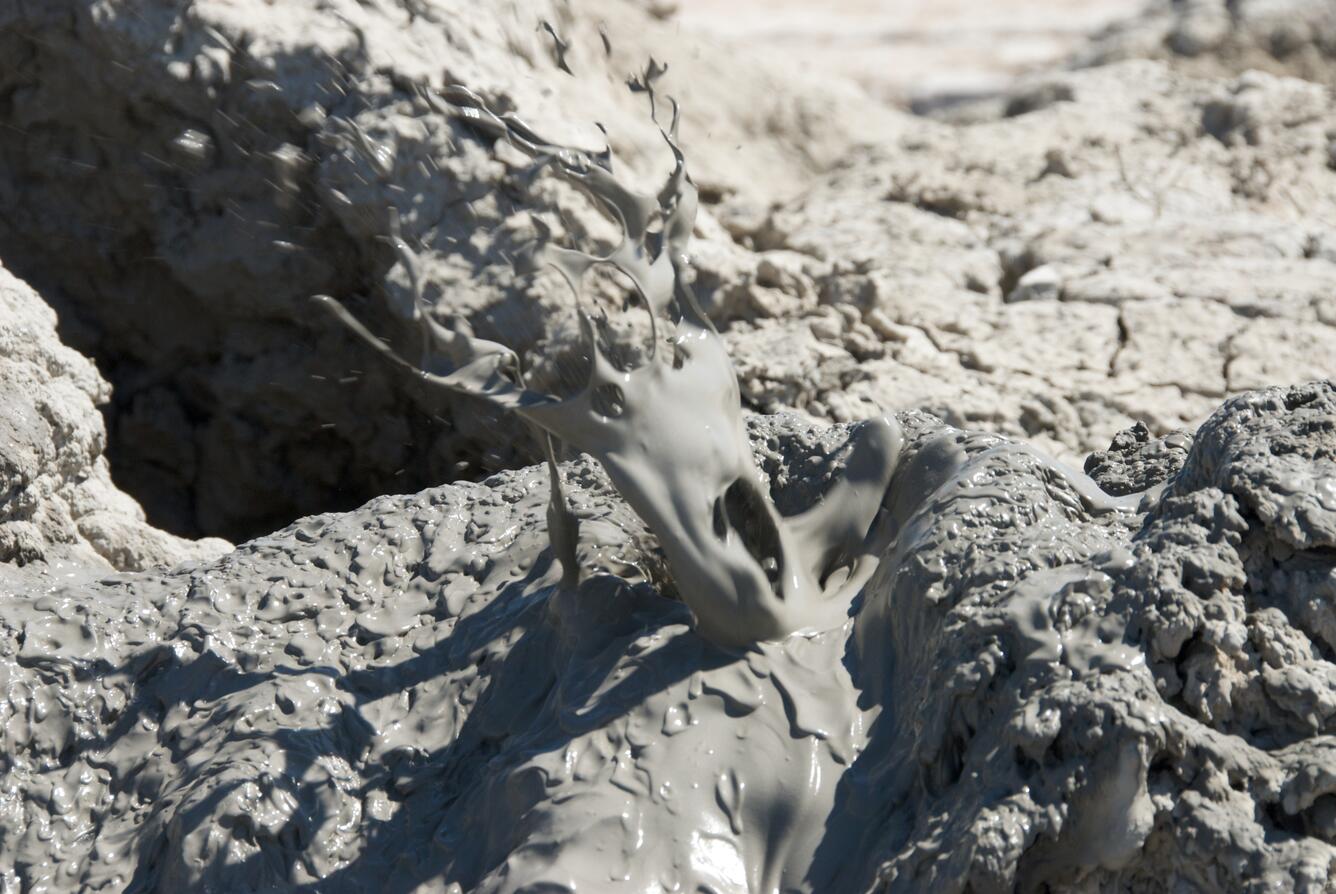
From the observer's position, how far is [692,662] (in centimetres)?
222

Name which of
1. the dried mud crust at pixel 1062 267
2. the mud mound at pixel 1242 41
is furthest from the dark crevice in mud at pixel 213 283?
the mud mound at pixel 1242 41

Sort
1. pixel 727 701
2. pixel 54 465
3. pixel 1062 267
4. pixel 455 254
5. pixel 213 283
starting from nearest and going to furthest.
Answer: pixel 727 701
pixel 54 465
pixel 455 254
pixel 213 283
pixel 1062 267

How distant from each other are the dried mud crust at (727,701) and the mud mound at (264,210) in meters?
1.11

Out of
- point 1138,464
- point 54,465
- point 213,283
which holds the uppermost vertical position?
point 1138,464

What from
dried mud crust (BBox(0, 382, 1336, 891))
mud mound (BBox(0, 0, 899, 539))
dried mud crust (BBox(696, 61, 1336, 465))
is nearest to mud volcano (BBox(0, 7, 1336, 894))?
dried mud crust (BBox(0, 382, 1336, 891))

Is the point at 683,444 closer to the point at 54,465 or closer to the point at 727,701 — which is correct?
the point at 727,701

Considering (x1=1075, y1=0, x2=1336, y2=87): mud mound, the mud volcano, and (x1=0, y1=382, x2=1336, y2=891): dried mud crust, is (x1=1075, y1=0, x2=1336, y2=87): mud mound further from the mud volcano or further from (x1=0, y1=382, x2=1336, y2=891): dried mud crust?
(x1=0, y1=382, x2=1336, y2=891): dried mud crust

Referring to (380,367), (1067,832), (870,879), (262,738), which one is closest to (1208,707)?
(1067,832)

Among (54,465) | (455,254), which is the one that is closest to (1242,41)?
(455,254)

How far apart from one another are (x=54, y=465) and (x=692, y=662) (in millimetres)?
1424

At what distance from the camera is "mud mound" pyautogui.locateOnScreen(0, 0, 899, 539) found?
12.1 feet

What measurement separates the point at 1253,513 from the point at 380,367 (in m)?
2.45

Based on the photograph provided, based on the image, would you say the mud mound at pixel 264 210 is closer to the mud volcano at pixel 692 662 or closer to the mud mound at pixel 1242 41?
the mud volcano at pixel 692 662

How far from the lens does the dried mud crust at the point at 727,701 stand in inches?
71.5
